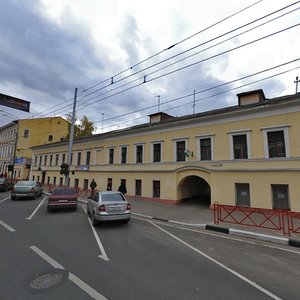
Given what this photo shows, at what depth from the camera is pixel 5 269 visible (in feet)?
17.6

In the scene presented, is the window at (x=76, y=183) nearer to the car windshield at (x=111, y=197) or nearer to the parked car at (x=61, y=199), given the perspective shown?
the parked car at (x=61, y=199)

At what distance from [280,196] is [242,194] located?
234 cm

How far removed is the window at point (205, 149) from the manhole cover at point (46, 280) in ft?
46.3

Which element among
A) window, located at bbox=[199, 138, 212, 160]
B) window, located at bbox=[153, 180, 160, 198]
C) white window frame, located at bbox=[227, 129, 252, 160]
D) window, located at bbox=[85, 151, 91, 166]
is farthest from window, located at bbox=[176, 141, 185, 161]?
window, located at bbox=[85, 151, 91, 166]

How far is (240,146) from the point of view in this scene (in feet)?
52.0

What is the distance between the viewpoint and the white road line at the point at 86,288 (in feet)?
13.8

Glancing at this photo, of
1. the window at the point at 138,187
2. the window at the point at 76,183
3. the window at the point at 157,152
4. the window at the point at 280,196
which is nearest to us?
the window at the point at 280,196

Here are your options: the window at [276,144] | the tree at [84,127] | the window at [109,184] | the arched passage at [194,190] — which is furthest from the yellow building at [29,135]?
the window at [276,144]

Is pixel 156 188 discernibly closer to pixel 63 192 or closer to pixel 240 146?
pixel 240 146

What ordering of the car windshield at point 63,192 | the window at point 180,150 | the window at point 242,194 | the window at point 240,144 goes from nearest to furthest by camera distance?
the car windshield at point 63,192 < the window at point 242,194 < the window at point 240,144 < the window at point 180,150

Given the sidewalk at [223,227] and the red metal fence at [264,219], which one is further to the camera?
the red metal fence at [264,219]

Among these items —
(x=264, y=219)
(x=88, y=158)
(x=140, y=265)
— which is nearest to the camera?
(x=140, y=265)

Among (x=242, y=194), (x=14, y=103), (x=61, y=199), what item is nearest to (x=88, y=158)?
(x=14, y=103)

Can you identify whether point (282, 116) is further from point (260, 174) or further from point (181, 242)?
point (181, 242)
